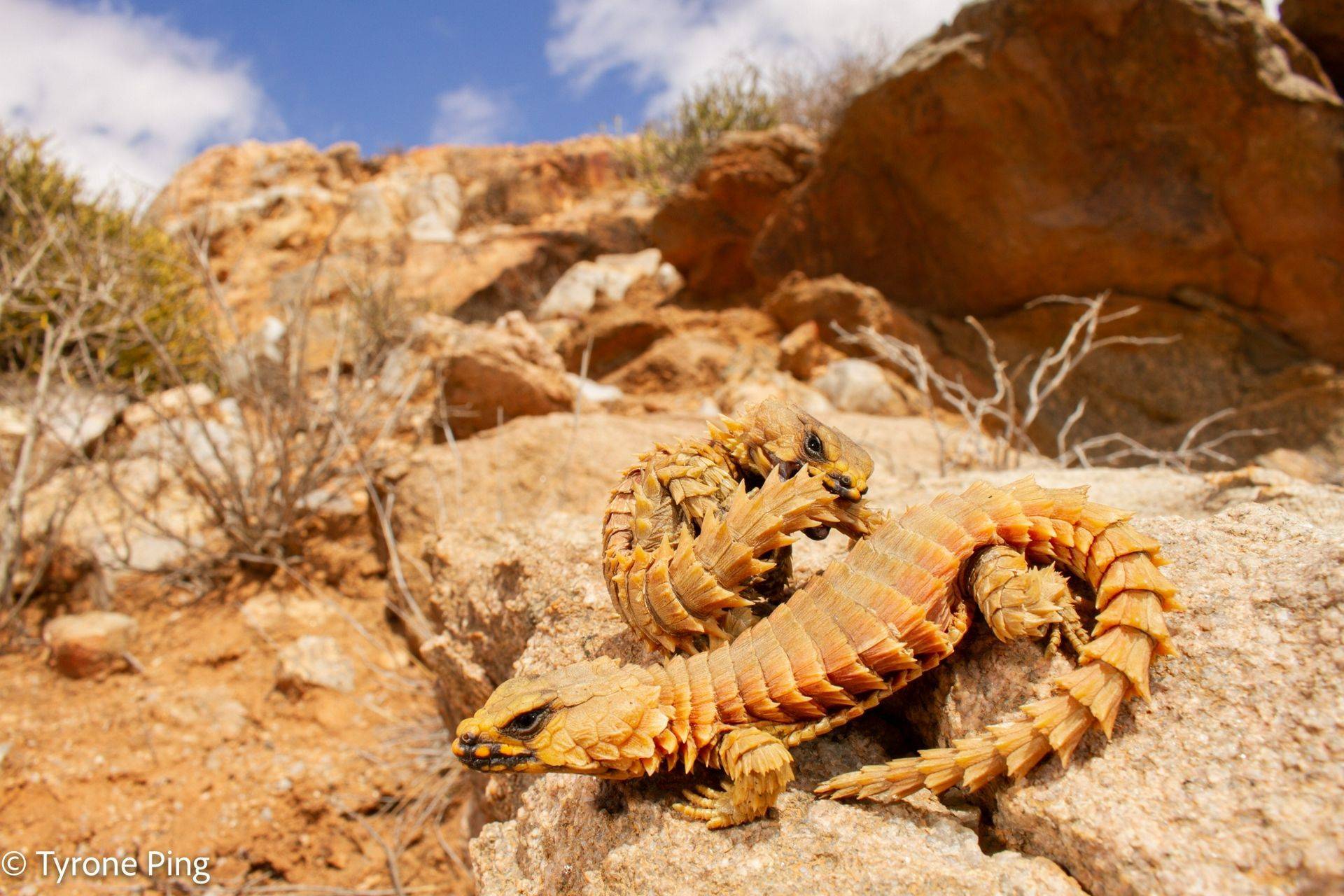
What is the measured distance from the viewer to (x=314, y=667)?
176 inches

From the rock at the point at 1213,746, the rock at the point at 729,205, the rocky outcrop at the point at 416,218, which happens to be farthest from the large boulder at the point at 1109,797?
the rocky outcrop at the point at 416,218

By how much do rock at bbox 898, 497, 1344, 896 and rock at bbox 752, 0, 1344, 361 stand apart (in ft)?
18.9

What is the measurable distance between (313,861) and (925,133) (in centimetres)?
693

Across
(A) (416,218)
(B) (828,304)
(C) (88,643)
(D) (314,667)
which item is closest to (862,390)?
(B) (828,304)

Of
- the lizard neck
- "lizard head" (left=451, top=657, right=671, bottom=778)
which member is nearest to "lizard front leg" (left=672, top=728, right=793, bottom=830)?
"lizard head" (left=451, top=657, right=671, bottom=778)

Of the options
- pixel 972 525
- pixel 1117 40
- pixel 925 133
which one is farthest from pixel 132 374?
pixel 1117 40

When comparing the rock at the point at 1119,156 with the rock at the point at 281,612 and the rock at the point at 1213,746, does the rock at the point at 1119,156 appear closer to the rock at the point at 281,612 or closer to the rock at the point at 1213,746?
the rock at the point at 1213,746

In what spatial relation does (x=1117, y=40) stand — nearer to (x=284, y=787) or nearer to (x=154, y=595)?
(x=284, y=787)

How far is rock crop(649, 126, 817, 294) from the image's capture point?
8.71m

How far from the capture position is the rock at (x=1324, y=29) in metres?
6.29

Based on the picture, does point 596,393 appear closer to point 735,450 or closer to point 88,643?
point 88,643

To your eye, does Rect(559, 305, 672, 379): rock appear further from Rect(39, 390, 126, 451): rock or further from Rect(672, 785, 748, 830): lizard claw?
Rect(672, 785, 748, 830): lizard claw

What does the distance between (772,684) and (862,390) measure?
5.90 metres

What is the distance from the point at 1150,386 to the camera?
7.11 metres
